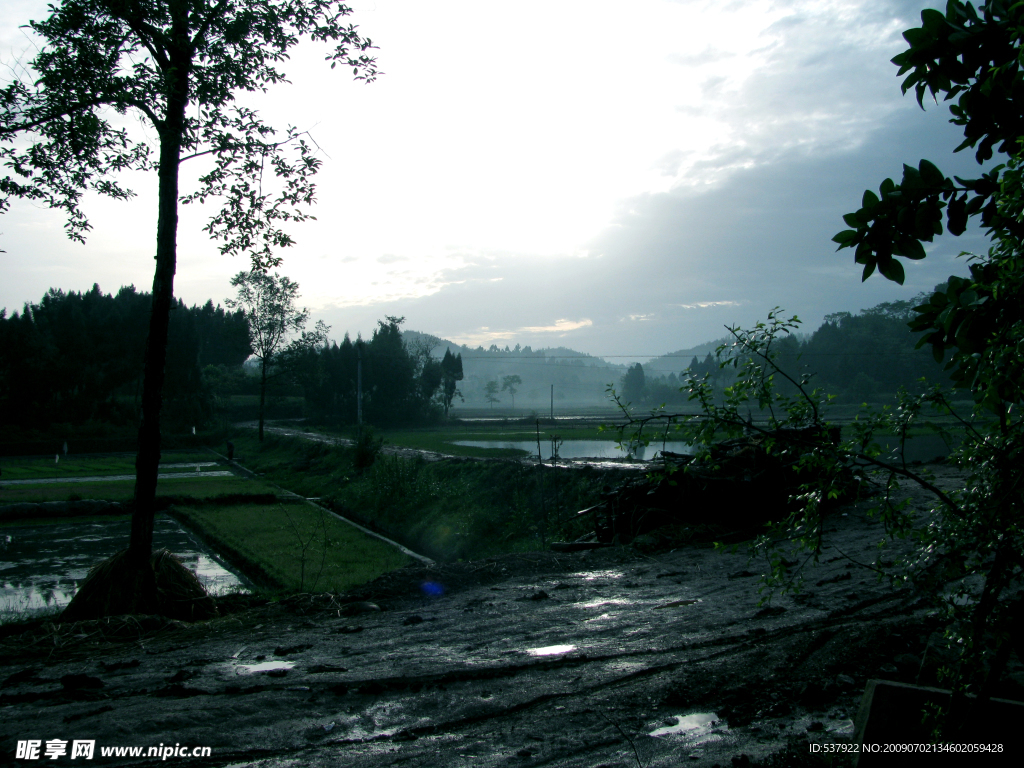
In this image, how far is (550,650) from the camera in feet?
19.5

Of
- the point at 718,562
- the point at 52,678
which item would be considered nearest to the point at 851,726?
the point at 718,562

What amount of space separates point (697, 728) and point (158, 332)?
27.7 feet

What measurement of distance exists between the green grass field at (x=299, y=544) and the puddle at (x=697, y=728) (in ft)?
23.9

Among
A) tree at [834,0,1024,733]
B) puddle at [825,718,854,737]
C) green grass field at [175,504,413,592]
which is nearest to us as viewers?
tree at [834,0,1024,733]

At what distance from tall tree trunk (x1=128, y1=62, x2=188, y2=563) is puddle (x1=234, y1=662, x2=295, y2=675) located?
3973mm

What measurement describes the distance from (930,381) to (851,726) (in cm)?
257

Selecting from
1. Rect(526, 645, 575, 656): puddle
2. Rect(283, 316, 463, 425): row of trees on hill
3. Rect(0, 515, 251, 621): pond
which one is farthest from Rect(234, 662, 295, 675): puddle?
Rect(283, 316, 463, 425): row of trees on hill

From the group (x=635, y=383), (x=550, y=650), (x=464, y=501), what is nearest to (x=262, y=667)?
(x=550, y=650)

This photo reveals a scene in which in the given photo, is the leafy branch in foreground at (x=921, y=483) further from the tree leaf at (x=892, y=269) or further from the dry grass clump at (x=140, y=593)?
the dry grass clump at (x=140, y=593)

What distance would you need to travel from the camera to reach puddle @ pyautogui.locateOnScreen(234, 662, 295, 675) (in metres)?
5.50

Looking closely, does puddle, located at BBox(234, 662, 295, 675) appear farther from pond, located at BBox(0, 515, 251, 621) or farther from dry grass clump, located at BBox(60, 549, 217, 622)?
pond, located at BBox(0, 515, 251, 621)

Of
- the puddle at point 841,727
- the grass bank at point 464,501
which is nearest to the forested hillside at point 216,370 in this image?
the grass bank at point 464,501

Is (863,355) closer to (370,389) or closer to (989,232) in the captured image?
(370,389)

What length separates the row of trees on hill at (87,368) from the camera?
52.1 m
